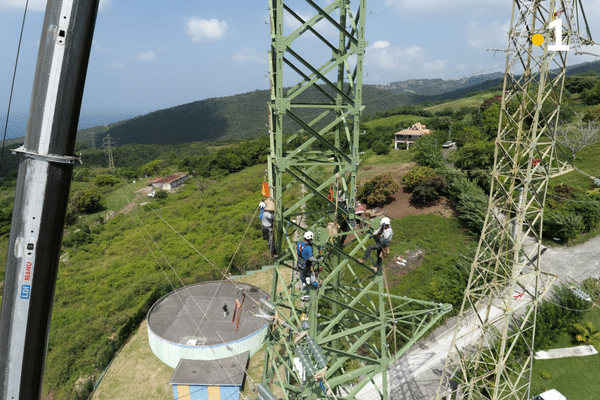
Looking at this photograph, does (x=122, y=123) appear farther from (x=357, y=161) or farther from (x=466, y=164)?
(x=357, y=161)

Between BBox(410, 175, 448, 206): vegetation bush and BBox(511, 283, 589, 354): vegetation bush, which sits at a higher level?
BBox(410, 175, 448, 206): vegetation bush

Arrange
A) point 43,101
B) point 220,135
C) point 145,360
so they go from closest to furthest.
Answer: point 43,101
point 145,360
point 220,135

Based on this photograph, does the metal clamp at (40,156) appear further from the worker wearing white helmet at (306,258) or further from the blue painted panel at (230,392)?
the blue painted panel at (230,392)

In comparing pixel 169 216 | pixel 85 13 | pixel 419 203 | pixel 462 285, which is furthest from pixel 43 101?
pixel 169 216

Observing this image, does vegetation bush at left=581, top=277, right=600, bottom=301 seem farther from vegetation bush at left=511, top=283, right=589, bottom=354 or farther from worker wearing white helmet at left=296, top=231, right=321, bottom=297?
worker wearing white helmet at left=296, top=231, right=321, bottom=297

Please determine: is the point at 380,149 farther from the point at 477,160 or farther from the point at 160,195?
the point at 160,195

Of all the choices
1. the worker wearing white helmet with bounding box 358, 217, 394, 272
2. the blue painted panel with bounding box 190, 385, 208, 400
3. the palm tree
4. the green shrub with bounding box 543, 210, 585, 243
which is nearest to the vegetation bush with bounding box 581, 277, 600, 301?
the palm tree

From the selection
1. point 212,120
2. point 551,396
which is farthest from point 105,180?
point 212,120
